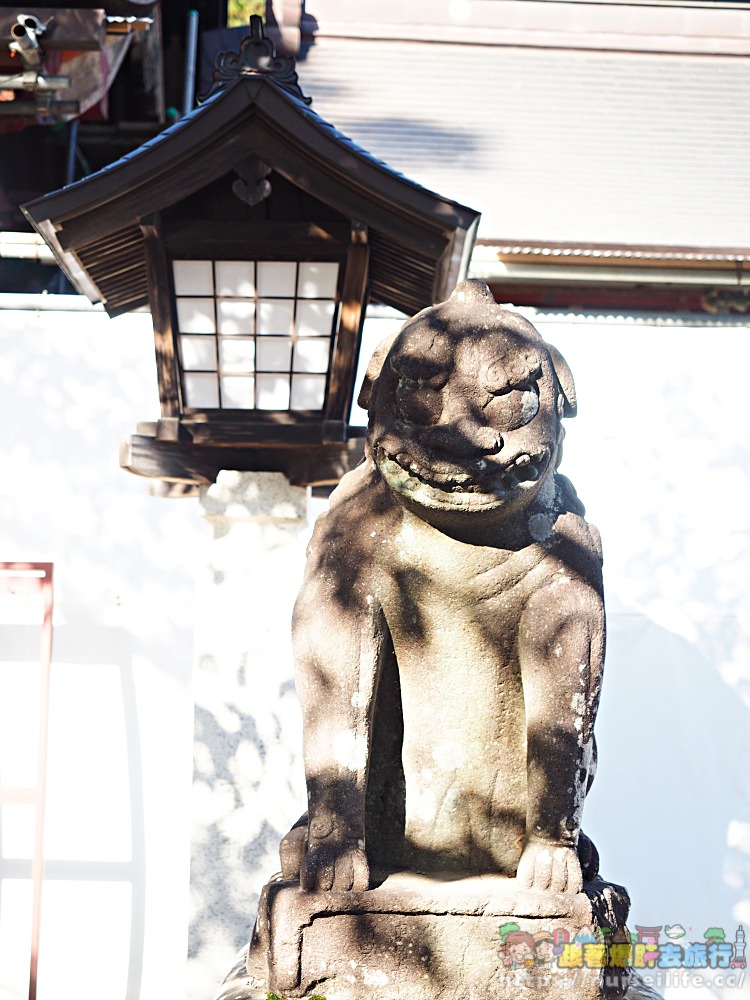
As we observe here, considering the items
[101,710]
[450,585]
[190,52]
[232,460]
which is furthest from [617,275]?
[190,52]

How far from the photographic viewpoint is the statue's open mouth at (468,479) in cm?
173

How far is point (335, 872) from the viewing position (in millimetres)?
1728

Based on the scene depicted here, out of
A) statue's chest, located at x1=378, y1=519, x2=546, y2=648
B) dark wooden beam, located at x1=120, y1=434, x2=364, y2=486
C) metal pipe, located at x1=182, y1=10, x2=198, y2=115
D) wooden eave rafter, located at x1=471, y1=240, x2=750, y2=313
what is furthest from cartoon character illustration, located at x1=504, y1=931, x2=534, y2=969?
metal pipe, located at x1=182, y1=10, x2=198, y2=115

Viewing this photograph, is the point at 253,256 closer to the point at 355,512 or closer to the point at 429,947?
the point at 355,512

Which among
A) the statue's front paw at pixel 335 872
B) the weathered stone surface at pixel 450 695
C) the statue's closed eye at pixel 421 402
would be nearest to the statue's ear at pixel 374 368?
the weathered stone surface at pixel 450 695

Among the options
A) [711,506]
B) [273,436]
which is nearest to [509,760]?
[273,436]

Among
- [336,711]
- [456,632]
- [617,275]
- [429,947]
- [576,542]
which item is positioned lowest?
[429,947]

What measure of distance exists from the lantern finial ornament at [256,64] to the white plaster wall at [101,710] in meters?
1.78

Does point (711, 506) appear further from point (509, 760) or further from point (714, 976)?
point (509, 760)

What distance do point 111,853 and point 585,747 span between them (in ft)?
10.1

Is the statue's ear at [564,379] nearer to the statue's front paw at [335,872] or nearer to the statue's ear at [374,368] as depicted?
the statue's ear at [374,368]

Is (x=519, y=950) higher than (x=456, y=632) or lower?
lower

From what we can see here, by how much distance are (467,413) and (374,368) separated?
27 cm

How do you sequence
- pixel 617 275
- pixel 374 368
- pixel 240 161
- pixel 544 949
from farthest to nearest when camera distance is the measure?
pixel 617 275 → pixel 240 161 → pixel 374 368 → pixel 544 949
